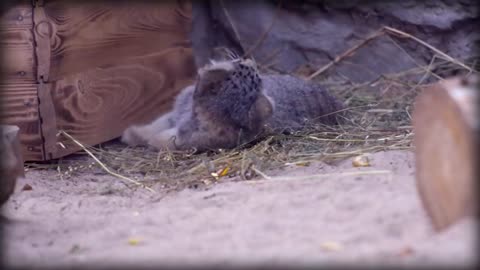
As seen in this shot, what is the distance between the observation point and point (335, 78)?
6.51 m

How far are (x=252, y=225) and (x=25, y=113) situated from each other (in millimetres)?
2429

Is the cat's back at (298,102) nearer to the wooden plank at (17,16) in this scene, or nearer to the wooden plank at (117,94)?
the wooden plank at (117,94)

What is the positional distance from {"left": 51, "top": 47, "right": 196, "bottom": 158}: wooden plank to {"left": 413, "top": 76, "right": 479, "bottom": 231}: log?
282cm

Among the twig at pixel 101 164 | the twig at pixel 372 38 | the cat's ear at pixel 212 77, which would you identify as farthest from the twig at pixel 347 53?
the twig at pixel 101 164

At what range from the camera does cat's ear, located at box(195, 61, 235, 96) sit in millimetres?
4383

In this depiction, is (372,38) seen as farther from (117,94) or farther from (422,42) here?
(117,94)

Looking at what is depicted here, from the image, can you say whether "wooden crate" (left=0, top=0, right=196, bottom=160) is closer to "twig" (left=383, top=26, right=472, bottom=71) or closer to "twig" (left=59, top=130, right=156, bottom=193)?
"twig" (left=59, top=130, right=156, bottom=193)

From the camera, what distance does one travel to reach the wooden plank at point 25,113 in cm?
446

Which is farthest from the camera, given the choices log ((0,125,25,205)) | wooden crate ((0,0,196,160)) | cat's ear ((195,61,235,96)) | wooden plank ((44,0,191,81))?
wooden plank ((44,0,191,81))

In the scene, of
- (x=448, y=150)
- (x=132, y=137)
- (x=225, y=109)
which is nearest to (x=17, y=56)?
(x=132, y=137)

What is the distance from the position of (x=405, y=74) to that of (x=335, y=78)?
0.63 meters

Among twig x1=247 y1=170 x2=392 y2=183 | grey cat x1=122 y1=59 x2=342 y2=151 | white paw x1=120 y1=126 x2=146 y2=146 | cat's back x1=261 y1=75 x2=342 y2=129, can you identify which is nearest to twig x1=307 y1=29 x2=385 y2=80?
cat's back x1=261 y1=75 x2=342 y2=129

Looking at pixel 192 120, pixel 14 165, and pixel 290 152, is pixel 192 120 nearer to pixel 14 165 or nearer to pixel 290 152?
pixel 290 152

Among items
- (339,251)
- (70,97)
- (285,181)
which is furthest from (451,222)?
(70,97)
